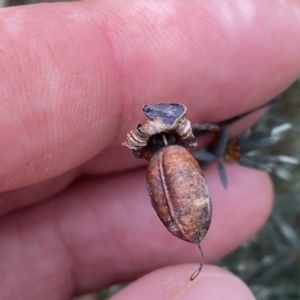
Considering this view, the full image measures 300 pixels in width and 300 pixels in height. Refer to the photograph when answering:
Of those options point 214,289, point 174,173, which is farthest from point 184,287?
point 174,173

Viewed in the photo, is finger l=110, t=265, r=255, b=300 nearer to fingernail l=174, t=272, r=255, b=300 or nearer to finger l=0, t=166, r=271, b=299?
fingernail l=174, t=272, r=255, b=300

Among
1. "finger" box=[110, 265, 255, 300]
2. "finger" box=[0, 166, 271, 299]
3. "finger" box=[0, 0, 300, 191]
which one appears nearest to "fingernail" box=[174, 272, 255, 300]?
"finger" box=[110, 265, 255, 300]

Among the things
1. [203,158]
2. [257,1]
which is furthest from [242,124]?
[257,1]

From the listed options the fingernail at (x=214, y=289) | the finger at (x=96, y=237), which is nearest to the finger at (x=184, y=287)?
the fingernail at (x=214, y=289)

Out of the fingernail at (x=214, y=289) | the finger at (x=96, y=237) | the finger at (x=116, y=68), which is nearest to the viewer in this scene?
the finger at (x=116, y=68)

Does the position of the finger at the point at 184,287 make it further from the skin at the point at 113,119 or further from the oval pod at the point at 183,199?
the oval pod at the point at 183,199

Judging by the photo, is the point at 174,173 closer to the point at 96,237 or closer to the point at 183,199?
the point at 183,199
